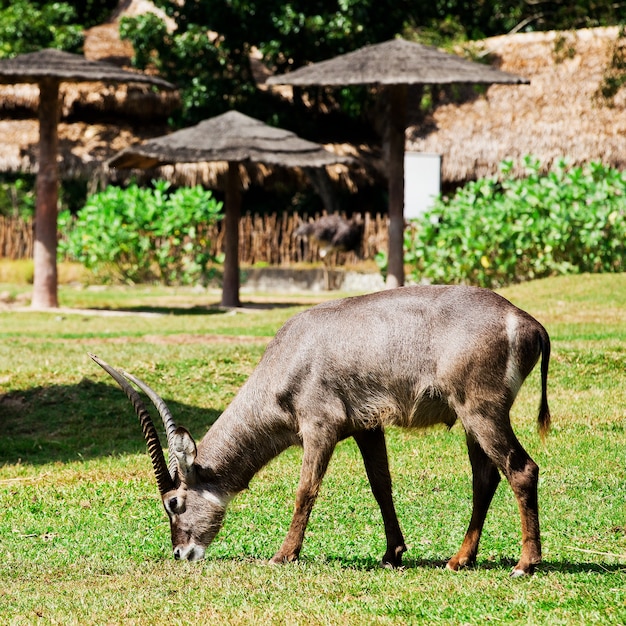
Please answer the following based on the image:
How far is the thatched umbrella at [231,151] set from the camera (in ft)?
56.7

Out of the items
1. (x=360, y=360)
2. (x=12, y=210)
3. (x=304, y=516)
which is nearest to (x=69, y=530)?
(x=304, y=516)

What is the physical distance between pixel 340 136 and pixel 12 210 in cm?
1160

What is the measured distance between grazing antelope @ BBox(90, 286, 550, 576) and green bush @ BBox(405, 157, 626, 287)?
12046 mm

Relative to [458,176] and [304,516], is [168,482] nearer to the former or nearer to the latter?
[304,516]

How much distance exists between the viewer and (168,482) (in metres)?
5.47

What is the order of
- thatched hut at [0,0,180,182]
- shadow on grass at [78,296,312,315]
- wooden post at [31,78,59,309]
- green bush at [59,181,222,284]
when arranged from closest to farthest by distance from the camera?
wooden post at [31,78,59,309] → shadow on grass at [78,296,312,315] → green bush at [59,181,222,284] → thatched hut at [0,0,180,182]

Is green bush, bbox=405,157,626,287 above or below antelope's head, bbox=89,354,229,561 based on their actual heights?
above

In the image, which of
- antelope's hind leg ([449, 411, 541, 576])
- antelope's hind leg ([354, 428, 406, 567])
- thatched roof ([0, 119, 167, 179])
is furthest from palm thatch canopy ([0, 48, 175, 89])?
antelope's hind leg ([449, 411, 541, 576])

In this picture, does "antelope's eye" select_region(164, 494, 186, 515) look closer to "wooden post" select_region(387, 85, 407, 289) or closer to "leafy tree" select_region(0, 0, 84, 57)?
"wooden post" select_region(387, 85, 407, 289)

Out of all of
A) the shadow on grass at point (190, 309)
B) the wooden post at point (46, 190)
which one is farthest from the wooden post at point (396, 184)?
the wooden post at point (46, 190)

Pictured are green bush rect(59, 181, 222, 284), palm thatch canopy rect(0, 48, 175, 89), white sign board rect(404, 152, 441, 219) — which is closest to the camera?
palm thatch canopy rect(0, 48, 175, 89)

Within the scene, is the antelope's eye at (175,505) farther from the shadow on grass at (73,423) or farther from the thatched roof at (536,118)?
the thatched roof at (536,118)

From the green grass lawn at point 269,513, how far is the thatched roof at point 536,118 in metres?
11.1

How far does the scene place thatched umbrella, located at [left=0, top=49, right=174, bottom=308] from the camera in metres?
16.7
